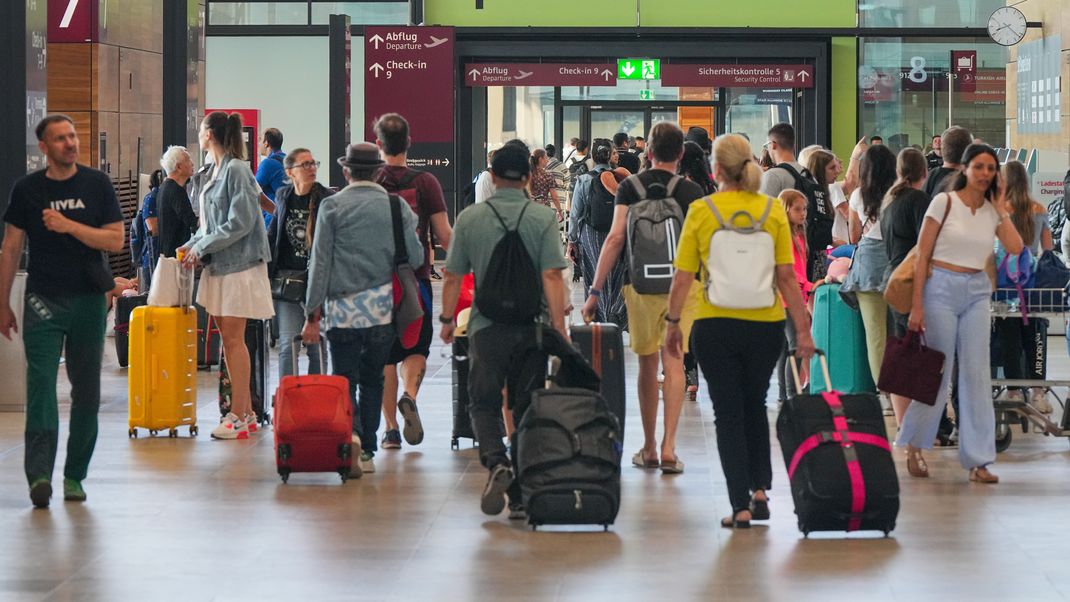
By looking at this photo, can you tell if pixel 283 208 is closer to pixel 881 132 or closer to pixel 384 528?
pixel 384 528

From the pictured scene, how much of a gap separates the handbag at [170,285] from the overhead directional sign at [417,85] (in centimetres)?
836

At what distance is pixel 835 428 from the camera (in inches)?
281

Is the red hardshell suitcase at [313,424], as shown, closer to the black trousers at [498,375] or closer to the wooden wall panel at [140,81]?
the black trousers at [498,375]

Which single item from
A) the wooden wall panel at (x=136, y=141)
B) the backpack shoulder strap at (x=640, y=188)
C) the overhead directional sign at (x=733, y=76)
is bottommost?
the backpack shoulder strap at (x=640, y=188)

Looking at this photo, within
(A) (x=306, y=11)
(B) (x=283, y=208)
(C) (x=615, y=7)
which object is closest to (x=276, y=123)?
(A) (x=306, y=11)

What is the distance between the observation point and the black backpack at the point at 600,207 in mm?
12266

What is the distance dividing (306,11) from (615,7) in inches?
206

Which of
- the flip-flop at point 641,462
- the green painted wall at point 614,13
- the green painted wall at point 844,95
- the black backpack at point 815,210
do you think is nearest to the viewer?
the flip-flop at point 641,462

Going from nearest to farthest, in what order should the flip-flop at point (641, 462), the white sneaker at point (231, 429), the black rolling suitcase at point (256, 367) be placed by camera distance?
the flip-flop at point (641, 462)
the white sneaker at point (231, 429)
the black rolling suitcase at point (256, 367)

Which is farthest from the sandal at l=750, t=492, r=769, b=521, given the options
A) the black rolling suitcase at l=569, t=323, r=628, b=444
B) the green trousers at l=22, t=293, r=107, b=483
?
the green trousers at l=22, t=293, r=107, b=483

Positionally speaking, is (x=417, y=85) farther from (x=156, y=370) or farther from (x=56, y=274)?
(x=56, y=274)

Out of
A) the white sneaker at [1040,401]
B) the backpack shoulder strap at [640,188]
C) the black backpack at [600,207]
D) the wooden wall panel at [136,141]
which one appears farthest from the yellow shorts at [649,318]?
the wooden wall panel at [136,141]

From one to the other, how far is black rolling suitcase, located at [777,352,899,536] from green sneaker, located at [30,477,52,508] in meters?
3.23

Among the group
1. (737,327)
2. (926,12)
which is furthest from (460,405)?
(926,12)
